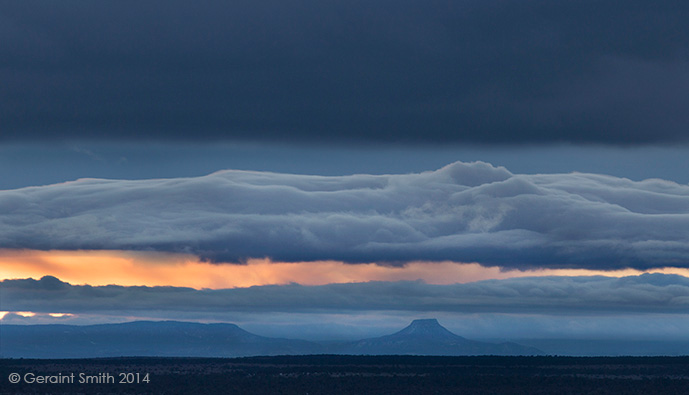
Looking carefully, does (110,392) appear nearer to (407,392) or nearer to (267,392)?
(267,392)

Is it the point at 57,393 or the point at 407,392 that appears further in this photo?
the point at 407,392

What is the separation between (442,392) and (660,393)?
42869 millimetres

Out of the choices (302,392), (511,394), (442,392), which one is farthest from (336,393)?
(511,394)

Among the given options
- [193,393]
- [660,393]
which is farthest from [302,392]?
[660,393]

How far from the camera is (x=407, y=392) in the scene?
198 meters

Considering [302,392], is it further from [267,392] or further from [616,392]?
[616,392]

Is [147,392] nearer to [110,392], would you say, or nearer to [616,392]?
[110,392]

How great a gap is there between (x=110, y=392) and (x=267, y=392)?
30219 millimetres

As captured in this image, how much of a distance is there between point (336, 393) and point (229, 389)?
72.2 ft

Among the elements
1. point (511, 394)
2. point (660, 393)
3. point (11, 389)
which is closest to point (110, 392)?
point (11, 389)

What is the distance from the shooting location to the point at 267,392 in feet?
632

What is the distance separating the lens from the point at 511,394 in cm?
19562

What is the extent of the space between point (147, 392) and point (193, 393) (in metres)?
8.80

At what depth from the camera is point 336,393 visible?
7574 inches
